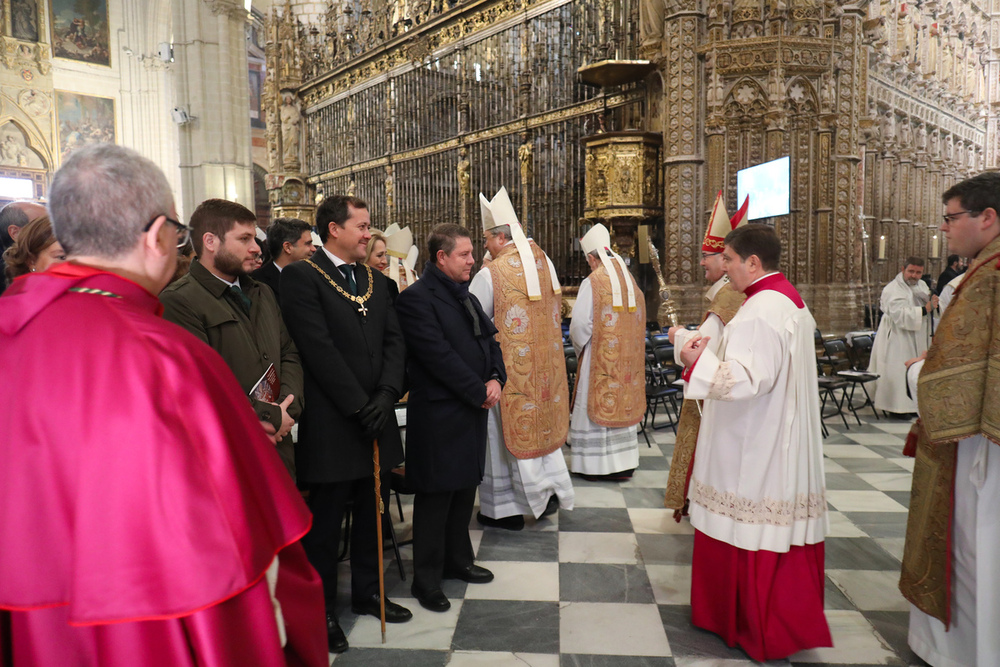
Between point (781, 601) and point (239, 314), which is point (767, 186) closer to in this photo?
point (781, 601)

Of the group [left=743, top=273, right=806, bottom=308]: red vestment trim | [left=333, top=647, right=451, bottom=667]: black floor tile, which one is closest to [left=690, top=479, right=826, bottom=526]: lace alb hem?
[left=743, top=273, right=806, bottom=308]: red vestment trim

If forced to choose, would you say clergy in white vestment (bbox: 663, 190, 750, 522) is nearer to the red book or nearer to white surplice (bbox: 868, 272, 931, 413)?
the red book

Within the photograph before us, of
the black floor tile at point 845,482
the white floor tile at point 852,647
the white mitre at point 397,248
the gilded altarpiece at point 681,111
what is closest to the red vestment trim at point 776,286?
the white floor tile at point 852,647

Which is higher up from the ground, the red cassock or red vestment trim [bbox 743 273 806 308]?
red vestment trim [bbox 743 273 806 308]

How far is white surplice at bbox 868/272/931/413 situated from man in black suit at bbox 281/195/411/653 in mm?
5990

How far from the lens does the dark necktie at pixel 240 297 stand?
7.87 feet

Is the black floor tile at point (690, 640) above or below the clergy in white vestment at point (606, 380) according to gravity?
below

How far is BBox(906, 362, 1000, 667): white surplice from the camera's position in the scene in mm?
2164

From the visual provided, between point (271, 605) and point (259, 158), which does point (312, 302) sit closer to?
point (271, 605)

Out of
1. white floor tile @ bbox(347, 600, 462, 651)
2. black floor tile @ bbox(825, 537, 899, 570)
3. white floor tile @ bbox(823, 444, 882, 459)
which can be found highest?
white floor tile @ bbox(823, 444, 882, 459)

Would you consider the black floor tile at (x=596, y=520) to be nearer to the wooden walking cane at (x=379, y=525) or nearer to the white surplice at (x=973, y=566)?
the wooden walking cane at (x=379, y=525)

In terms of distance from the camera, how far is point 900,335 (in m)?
6.83

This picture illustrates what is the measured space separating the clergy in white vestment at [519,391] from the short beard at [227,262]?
1731mm

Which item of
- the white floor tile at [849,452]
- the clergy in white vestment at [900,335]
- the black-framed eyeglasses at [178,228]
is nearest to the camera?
the black-framed eyeglasses at [178,228]
